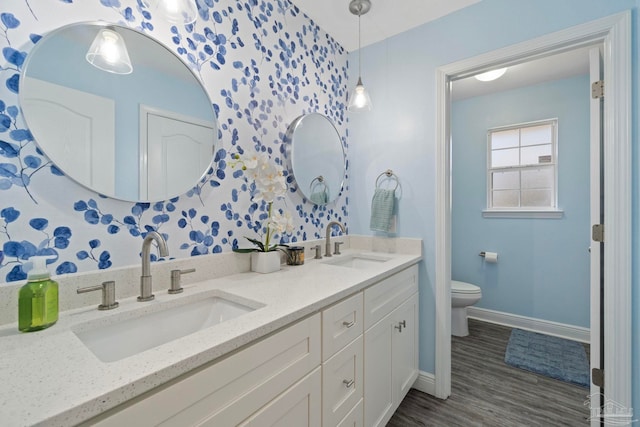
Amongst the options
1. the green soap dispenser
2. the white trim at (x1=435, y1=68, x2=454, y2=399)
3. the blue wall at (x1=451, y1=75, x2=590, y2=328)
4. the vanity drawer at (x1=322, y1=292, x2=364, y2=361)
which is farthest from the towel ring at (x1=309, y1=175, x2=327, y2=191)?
the blue wall at (x1=451, y1=75, x2=590, y2=328)

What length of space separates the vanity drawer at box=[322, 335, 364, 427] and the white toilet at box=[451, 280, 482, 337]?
5.58 ft

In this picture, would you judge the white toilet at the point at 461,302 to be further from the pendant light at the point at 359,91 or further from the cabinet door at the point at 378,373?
the pendant light at the point at 359,91

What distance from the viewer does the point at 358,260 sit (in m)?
1.96

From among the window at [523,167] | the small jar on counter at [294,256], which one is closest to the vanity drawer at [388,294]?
the small jar on counter at [294,256]

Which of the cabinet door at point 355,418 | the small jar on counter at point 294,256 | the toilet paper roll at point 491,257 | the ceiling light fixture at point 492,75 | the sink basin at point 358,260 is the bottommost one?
the cabinet door at point 355,418

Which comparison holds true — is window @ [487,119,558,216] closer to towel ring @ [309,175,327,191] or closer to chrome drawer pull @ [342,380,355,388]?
towel ring @ [309,175,327,191]

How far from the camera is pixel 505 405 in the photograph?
1.70 metres

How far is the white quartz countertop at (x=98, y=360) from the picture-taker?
46cm

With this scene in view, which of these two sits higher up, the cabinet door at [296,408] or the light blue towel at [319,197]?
the light blue towel at [319,197]

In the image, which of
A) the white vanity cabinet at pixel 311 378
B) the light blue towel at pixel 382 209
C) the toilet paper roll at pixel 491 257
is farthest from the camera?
the toilet paper roll at pixel 491 257

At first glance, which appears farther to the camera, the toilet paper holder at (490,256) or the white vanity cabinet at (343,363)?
the toilet paper holder at (490,256)

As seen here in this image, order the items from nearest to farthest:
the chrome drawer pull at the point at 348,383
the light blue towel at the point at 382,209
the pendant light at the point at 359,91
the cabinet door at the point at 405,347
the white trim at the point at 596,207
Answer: the chrome drawer pull at the point at 348,383, the white trim at the point at 596,207, the cabinet door at the point at 405,347, the pendant light at the point at 359,91, the light blue towel at the point at 382,209

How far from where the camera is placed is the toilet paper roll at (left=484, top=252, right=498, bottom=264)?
9.53ft

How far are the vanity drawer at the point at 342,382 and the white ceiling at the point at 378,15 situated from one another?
A: 6.37 feet
